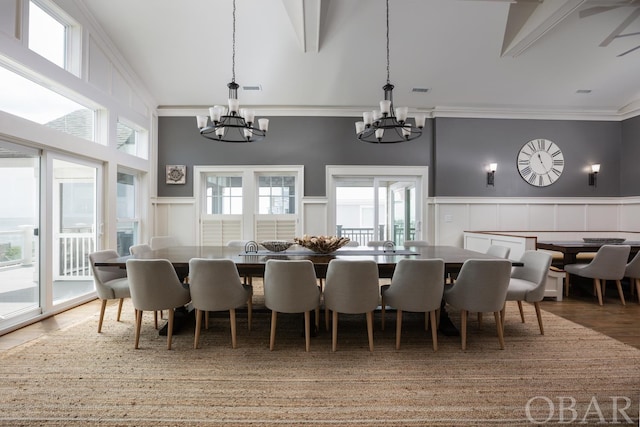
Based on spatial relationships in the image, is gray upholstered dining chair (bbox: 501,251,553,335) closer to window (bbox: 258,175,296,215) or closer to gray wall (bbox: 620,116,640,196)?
window (bbox: 258,175,296,215)

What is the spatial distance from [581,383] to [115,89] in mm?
5991

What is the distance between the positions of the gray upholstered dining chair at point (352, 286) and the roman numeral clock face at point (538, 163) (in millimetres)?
4642

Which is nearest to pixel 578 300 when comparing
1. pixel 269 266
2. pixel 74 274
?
pixel 269 266

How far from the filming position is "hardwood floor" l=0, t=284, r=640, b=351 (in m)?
2.75

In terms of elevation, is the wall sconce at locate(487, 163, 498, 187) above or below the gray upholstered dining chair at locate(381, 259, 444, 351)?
above

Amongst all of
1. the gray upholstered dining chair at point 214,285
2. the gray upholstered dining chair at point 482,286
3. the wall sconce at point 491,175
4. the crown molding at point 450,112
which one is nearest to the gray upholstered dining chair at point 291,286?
the gray upholstered dining chair at point 214,285

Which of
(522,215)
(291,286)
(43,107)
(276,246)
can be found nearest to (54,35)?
(43,107)

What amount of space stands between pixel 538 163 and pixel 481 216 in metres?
1.44

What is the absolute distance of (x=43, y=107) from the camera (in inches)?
125

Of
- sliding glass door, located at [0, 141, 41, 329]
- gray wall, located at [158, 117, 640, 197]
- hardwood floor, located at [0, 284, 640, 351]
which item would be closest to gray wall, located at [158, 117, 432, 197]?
gray wall, located at [158, 117, 640, 197]

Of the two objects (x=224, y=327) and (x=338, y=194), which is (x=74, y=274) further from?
(x=338, y=194)

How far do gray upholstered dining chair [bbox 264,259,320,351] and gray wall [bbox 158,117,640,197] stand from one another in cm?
312

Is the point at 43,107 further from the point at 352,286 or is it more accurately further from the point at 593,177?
the point at 593,177

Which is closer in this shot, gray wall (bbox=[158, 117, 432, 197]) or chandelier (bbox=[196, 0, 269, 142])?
chandelier (bbox=[196, 0, 269, 142])
